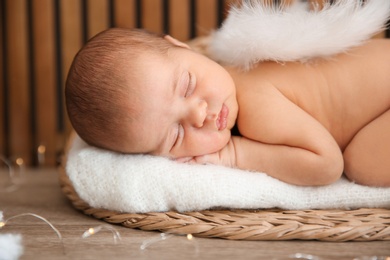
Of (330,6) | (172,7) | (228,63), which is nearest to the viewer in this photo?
(330,6)

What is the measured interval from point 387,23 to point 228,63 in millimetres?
359

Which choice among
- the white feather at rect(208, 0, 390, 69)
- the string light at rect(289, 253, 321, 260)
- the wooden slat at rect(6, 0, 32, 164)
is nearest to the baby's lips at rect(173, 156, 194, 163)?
the white feather at rect(208, 0, 390, 69)

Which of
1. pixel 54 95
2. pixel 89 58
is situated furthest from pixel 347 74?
pixel 54 95

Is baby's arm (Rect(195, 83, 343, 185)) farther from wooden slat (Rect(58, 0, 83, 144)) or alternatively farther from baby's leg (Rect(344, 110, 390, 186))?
wooden slat (Rect(58, 0, 83, 144))

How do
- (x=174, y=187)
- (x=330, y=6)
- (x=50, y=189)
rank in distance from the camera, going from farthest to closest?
(x=50, y=189) → (x=330, y=6) → (x=174, y=187)

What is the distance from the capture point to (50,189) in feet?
5.37

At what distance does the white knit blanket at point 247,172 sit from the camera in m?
1.23

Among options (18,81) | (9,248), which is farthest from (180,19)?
(9,248)

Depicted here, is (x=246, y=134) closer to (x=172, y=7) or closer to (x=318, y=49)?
(x=318, y=49)

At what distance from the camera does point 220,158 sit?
1.33 meters

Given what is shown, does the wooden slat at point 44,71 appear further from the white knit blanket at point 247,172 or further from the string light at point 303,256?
the string light at point 303,256

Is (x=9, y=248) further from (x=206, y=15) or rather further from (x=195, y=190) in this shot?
(x=206, y=15)

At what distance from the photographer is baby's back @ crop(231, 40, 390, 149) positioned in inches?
52.3

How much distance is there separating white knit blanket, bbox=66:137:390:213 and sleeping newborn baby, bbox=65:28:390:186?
30 millimetres
